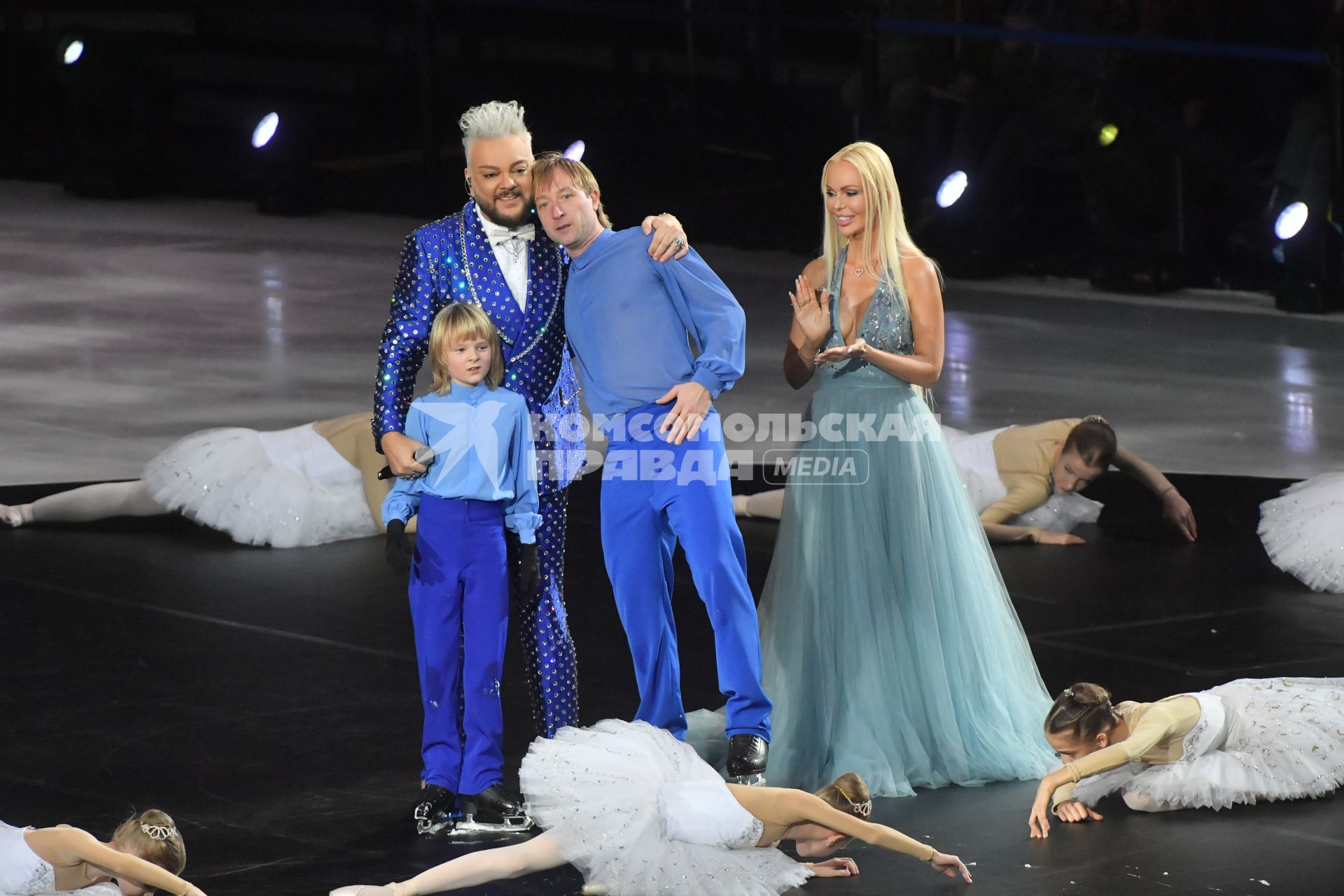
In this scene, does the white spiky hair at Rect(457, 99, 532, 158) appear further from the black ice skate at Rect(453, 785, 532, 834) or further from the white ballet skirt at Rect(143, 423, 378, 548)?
the white ballet skirt at Rect(143, 423, 378, 548)

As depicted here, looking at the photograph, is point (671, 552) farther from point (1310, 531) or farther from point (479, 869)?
point (1310, 531)

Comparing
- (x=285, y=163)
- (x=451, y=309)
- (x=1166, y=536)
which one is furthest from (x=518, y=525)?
(x=285, y=163)

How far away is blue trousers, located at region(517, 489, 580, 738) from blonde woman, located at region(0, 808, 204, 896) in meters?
0.94

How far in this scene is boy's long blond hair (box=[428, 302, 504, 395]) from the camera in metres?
4.43

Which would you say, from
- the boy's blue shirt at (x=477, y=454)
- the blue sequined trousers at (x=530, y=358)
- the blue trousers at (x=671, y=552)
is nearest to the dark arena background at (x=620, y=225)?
the blue trousers at (x=671, y=552)

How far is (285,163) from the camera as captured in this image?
1631 centimetres

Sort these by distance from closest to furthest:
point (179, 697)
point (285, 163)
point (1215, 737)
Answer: point (1215, 737) < point (179, 697) < point (285, 163)

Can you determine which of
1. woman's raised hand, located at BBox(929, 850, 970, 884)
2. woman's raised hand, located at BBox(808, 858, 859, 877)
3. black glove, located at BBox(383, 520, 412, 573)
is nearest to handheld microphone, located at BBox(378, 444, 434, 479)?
black glove, located at BBox(383, 520, 412, 573)

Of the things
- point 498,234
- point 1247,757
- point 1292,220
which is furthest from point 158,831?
point 1292,220

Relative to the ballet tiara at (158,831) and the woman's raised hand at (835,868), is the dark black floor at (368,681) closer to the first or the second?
the woman's raised hand at (835,868)

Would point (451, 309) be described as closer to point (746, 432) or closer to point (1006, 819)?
point (1006, 819)

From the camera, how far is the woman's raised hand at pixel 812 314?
4859 mm

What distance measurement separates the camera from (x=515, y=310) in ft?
15.0

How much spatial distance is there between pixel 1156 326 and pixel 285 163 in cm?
746
